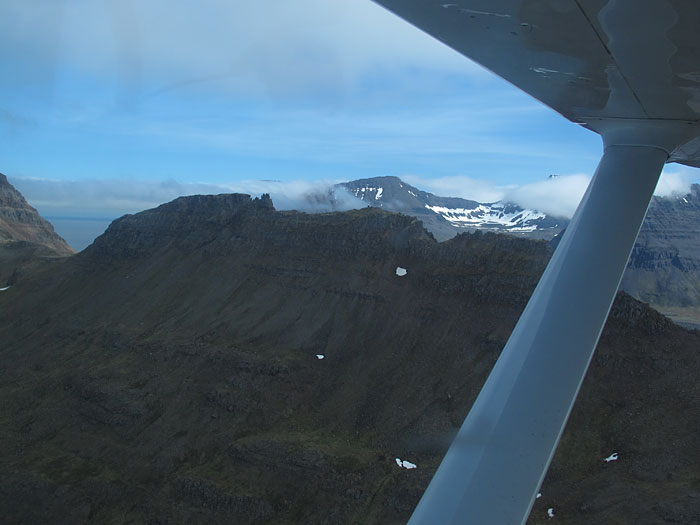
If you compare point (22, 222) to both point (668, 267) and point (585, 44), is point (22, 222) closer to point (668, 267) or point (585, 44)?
point (585, 44)


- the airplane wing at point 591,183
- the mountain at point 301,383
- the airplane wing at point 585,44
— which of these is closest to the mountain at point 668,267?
the mountain at point 301,383

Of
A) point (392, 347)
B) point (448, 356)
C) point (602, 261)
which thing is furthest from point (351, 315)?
point (602, 261)

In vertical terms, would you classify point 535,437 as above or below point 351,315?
above

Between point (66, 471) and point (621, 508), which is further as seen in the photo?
point (66, 471)

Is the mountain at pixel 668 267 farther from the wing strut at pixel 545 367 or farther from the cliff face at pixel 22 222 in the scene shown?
the wing strut at pixel 545 367

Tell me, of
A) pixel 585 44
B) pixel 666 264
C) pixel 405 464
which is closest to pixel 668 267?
pixel 666 264

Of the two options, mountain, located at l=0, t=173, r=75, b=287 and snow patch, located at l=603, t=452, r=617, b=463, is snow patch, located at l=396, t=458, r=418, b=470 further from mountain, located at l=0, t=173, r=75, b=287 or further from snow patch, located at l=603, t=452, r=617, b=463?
mountain, located at l=0, t=173, r=75, b=287

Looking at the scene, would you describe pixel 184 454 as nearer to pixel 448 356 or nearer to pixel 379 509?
pixel 379 509
